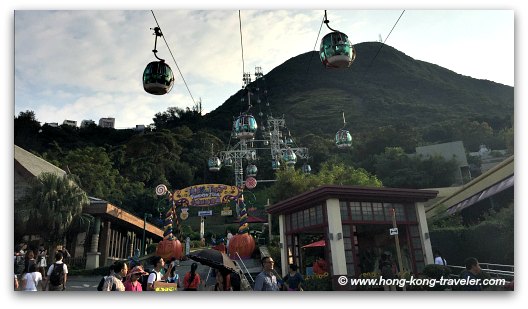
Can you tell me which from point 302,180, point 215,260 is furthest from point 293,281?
point 302,180

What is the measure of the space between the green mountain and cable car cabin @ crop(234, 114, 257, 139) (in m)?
1.54

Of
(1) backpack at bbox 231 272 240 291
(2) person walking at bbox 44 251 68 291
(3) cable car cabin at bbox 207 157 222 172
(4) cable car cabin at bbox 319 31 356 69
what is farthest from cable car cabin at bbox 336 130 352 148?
(2) person walking at bbox 44 251 68 291

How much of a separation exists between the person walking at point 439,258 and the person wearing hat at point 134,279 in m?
4.97

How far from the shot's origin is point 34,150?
6.37m

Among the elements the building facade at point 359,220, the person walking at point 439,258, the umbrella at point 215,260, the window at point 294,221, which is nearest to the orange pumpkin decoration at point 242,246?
the window at point 294,221

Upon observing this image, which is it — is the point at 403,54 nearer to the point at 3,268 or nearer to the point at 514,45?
the point at 514,45

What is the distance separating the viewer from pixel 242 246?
33.5 ft

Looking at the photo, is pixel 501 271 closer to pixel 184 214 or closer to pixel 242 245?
pixel 242 245

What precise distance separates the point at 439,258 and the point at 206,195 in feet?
20.7

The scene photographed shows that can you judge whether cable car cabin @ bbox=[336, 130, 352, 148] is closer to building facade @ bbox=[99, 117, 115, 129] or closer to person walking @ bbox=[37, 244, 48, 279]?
building facade @ bbox=[99, 117, 115, 129]

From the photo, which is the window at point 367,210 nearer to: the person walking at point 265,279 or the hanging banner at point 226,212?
the person walking at point 265,279

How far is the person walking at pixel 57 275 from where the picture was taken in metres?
5.00

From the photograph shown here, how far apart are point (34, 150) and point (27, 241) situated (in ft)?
5.05

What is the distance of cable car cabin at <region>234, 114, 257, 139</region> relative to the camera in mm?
5543
